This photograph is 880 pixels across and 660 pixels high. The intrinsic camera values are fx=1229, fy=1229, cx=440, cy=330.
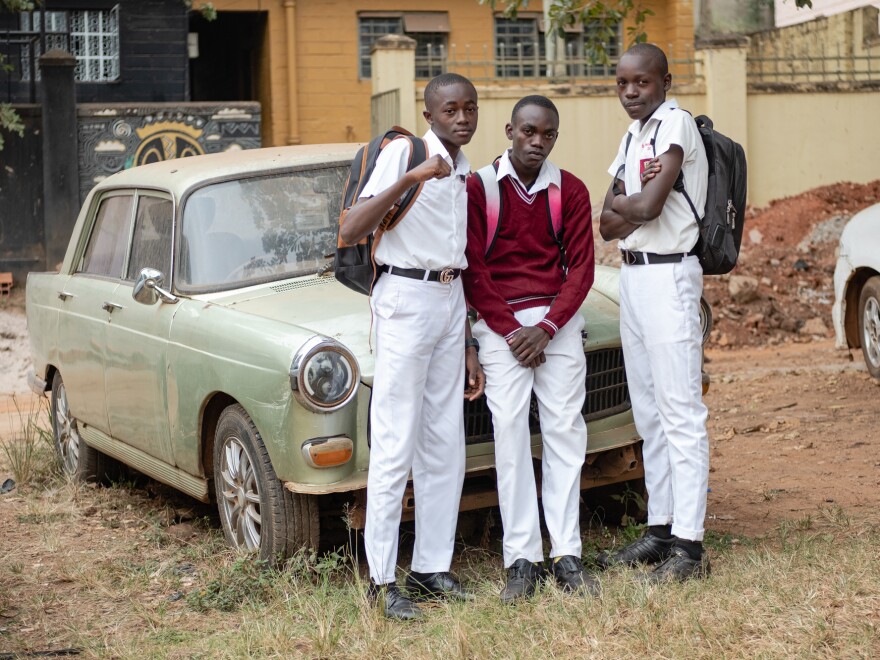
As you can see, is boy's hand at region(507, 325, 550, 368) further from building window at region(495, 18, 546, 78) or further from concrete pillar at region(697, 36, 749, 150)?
building window at region(495, 18, 546, 78)

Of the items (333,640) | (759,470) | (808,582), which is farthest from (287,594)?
(759,470)

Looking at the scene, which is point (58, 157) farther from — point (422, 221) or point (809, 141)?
point (422, 221)

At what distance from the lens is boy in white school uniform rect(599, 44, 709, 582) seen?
180 inches

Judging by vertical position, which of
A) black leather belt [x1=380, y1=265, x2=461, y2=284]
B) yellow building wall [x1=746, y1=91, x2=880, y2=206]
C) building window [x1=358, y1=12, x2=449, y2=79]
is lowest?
black leather belt [x1=380, y1=265, x2=461, y2=284]

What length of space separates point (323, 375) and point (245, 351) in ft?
1.47

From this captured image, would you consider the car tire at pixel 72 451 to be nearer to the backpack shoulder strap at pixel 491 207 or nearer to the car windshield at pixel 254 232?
the car windshield at pixel 254 232

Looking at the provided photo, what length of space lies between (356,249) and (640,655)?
1713 millimetres

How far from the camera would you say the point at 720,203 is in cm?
463

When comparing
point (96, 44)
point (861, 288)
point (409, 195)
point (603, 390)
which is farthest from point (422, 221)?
point (96, 44)

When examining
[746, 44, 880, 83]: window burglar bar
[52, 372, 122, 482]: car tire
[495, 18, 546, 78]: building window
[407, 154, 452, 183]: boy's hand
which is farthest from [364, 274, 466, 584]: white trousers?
[495, 18, 546, 78]: building window

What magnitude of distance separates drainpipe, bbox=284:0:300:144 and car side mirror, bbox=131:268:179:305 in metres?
13.8

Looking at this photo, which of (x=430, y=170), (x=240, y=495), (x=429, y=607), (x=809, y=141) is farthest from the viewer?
(x=809, y=141)

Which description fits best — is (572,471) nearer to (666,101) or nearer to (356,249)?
(356,249)

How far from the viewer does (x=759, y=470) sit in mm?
6898
